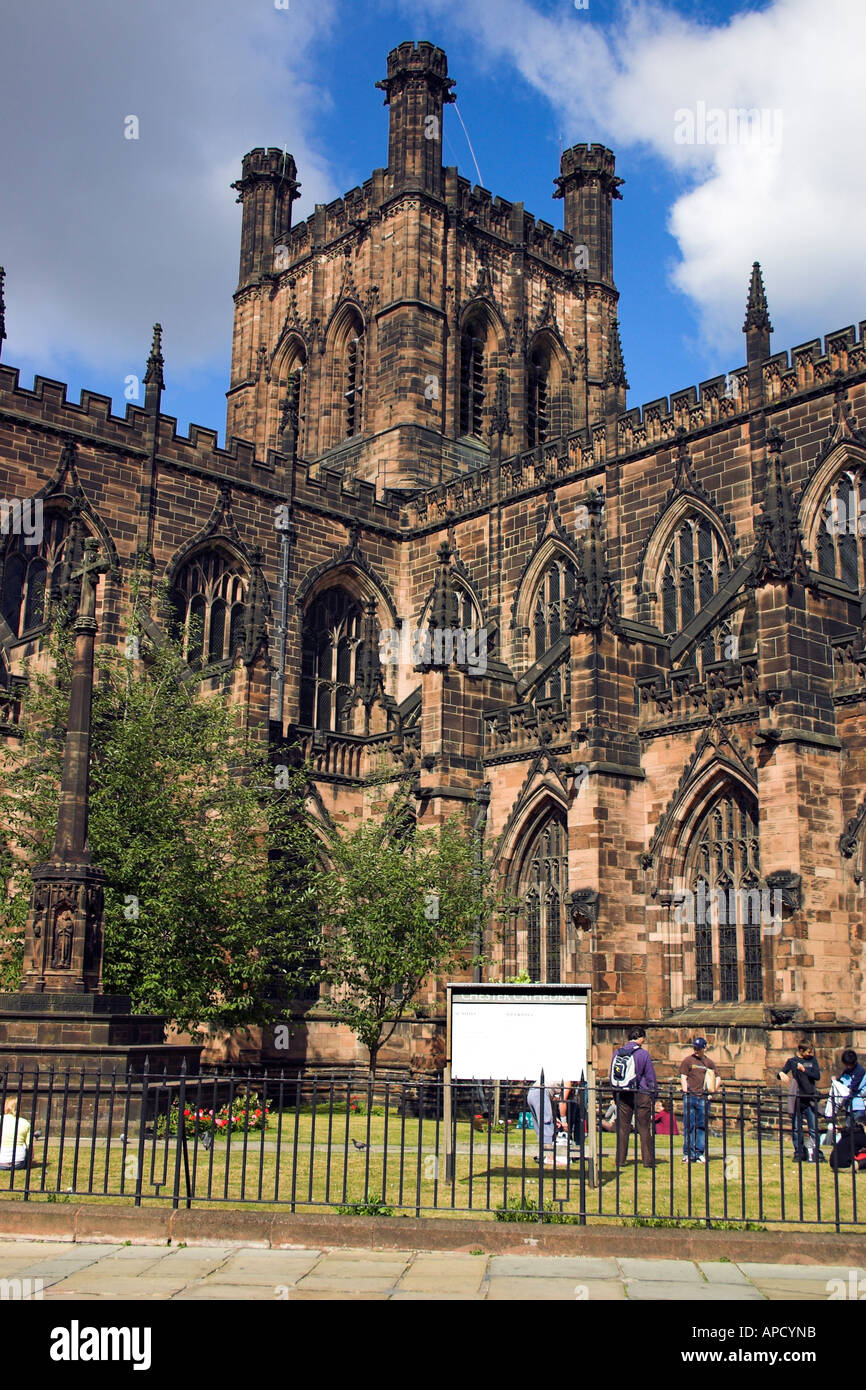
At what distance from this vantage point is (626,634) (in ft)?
83.9

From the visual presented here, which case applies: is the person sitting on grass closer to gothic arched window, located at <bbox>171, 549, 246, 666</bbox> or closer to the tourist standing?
the tourist standing

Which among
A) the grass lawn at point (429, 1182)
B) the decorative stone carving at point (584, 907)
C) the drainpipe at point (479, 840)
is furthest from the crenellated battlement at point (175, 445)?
the grass lawn at point (429, 1182)

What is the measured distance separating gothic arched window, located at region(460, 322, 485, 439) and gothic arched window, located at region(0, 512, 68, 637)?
15.9m

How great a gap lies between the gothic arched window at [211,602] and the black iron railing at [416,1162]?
15.1 meters

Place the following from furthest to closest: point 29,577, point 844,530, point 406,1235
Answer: point 29,577, point 844,530, point 406,1235

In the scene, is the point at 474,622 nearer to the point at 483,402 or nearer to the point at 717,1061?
the point at 483,402

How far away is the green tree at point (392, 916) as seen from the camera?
23.3m

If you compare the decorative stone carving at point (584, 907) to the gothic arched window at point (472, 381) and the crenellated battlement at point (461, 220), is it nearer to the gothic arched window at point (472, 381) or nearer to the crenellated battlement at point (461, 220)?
the gothic arched window at point (472, 381)

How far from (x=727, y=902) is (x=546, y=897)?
4.62 meters

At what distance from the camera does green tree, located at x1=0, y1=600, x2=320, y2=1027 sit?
21.5 meters

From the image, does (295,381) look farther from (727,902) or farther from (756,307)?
(727,902)

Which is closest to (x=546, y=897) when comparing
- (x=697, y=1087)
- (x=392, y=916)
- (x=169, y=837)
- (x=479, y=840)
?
(x=479, y=840)

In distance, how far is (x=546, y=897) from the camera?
26781mm

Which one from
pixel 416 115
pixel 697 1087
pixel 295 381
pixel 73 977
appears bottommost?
pixel 697 1087
